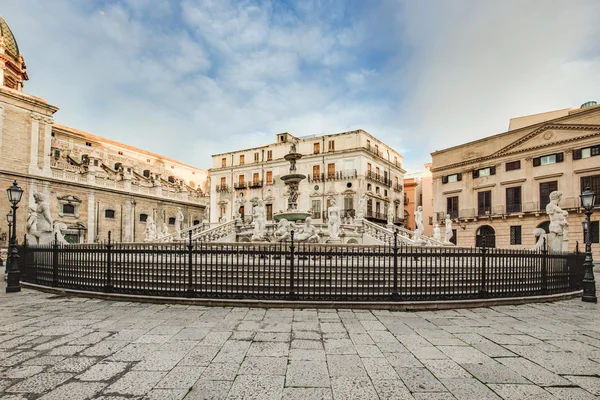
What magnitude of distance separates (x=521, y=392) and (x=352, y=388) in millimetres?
1769

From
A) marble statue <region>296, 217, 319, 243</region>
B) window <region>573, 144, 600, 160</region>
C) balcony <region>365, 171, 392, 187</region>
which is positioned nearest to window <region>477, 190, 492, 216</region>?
window <region>573, 144, 600, 160</region>

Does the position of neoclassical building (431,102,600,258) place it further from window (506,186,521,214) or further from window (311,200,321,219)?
window (311,200,321,219)

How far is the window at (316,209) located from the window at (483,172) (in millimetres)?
17739

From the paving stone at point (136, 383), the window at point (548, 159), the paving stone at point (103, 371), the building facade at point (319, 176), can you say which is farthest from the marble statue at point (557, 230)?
the building facade at point (319, 176)

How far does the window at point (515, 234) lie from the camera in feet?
90.3

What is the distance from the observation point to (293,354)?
4.28m

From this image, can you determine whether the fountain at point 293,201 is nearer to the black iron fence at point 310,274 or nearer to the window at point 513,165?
the black iron fence at point 310,274

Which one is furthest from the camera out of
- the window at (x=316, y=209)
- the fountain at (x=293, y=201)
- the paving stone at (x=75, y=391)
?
the window at (x=316, y=209)

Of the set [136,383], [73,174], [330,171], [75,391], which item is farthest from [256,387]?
[330,171]

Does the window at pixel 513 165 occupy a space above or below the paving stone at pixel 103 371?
above

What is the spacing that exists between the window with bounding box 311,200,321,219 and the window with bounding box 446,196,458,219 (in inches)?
584

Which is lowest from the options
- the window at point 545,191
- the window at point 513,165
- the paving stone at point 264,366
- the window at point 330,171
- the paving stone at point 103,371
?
the paving stone at point 264,366

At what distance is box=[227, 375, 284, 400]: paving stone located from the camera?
10.4 ft

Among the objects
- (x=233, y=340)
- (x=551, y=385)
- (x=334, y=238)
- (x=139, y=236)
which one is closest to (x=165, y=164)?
(x=139, y=236)
